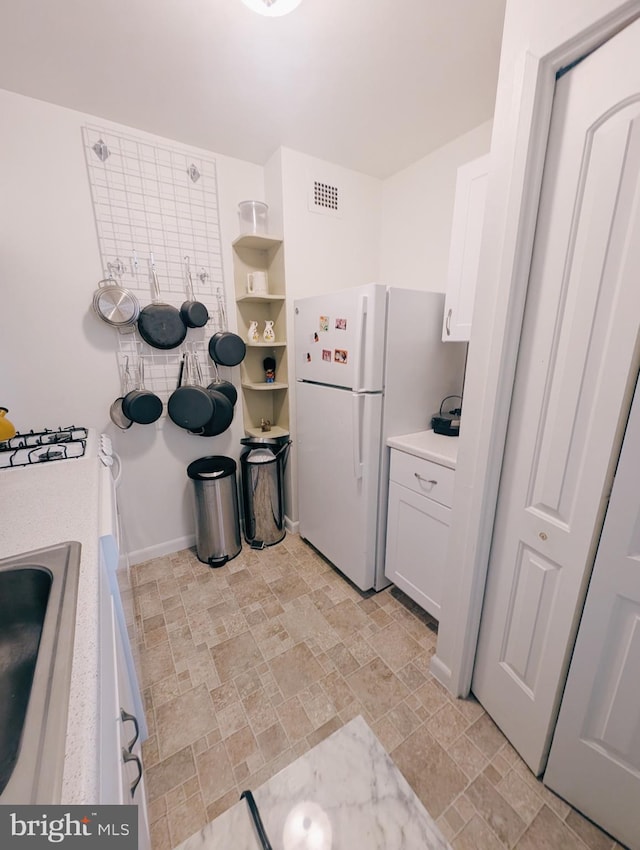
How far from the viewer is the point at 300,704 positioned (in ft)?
4.65

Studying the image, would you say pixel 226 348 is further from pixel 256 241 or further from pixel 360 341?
pixel 360 341

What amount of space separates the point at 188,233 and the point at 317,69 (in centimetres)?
109

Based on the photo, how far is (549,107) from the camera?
0.93 metres

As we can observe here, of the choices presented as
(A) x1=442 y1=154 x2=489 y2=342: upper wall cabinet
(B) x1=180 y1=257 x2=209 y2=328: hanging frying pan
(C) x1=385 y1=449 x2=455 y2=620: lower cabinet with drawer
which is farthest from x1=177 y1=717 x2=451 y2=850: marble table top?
(B) x1=180 y1=257 x2=209 y2=328: hanging frying pan

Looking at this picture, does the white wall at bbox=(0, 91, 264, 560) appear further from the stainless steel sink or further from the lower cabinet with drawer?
the lower cabinet with drawer

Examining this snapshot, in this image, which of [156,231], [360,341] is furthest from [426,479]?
[156,231]

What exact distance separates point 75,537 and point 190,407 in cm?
130

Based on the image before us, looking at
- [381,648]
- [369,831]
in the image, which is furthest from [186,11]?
[381,648]

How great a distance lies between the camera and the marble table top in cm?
70

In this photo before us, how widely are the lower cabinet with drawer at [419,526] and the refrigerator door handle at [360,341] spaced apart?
0.41m

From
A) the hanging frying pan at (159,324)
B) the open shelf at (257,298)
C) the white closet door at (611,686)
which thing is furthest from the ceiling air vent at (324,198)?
the white closet door at (611,686)

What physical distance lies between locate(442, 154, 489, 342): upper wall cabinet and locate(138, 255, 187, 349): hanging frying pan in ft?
5.03

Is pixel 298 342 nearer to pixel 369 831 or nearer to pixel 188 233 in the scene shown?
pixel 188 233

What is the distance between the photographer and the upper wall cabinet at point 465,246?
56.8 inches
